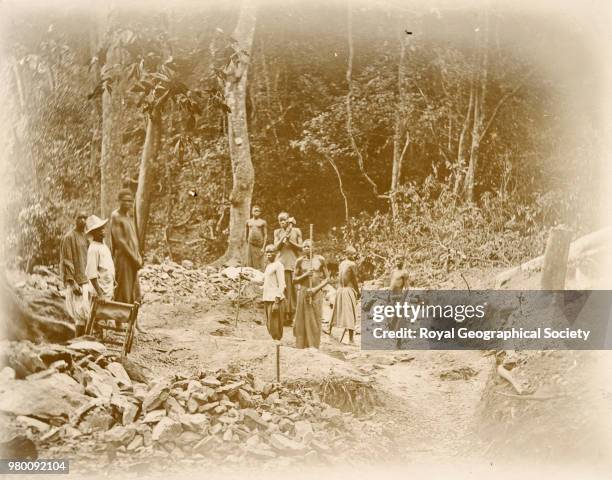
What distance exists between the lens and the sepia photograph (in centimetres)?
473

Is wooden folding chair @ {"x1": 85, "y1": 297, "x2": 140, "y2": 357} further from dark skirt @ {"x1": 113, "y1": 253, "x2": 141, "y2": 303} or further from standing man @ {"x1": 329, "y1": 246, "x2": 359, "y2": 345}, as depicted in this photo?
standing man @ {"x1": 329, "y1": 246, "x2": 359, "y2": 345}

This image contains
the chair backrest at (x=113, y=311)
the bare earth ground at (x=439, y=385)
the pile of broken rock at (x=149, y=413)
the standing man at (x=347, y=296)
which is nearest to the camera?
the pile of broken rock at (x=149, y=413)

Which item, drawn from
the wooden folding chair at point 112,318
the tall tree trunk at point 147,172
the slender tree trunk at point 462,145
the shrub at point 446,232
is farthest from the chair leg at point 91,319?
the slender tree trunk at point 462,145

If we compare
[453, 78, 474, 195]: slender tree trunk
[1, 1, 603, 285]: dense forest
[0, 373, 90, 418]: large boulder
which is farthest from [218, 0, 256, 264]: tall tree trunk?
→ [453, 78, 474, 195]: slender tree trunk

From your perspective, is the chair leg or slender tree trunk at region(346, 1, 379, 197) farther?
slender tree trunk at region(346, 1, 379, 197)

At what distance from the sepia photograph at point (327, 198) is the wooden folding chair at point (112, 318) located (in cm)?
2

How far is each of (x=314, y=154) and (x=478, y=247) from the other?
149 centimetres

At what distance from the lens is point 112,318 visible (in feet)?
15.4

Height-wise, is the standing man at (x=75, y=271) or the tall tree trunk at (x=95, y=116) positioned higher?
the tall tree trunk at (x=95, y=116)

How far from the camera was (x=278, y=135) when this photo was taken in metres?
4.91

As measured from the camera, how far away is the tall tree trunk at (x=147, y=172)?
16.1 feet

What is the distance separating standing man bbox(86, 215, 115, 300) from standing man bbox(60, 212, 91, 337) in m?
0.07

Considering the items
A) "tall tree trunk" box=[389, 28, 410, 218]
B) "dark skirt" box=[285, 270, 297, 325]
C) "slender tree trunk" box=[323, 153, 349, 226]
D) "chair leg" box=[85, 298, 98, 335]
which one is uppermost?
"tall tree trunk" box=[389, 28, 410, 218]

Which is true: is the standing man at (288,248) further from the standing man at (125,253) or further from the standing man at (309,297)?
the standing man at (125,253)
